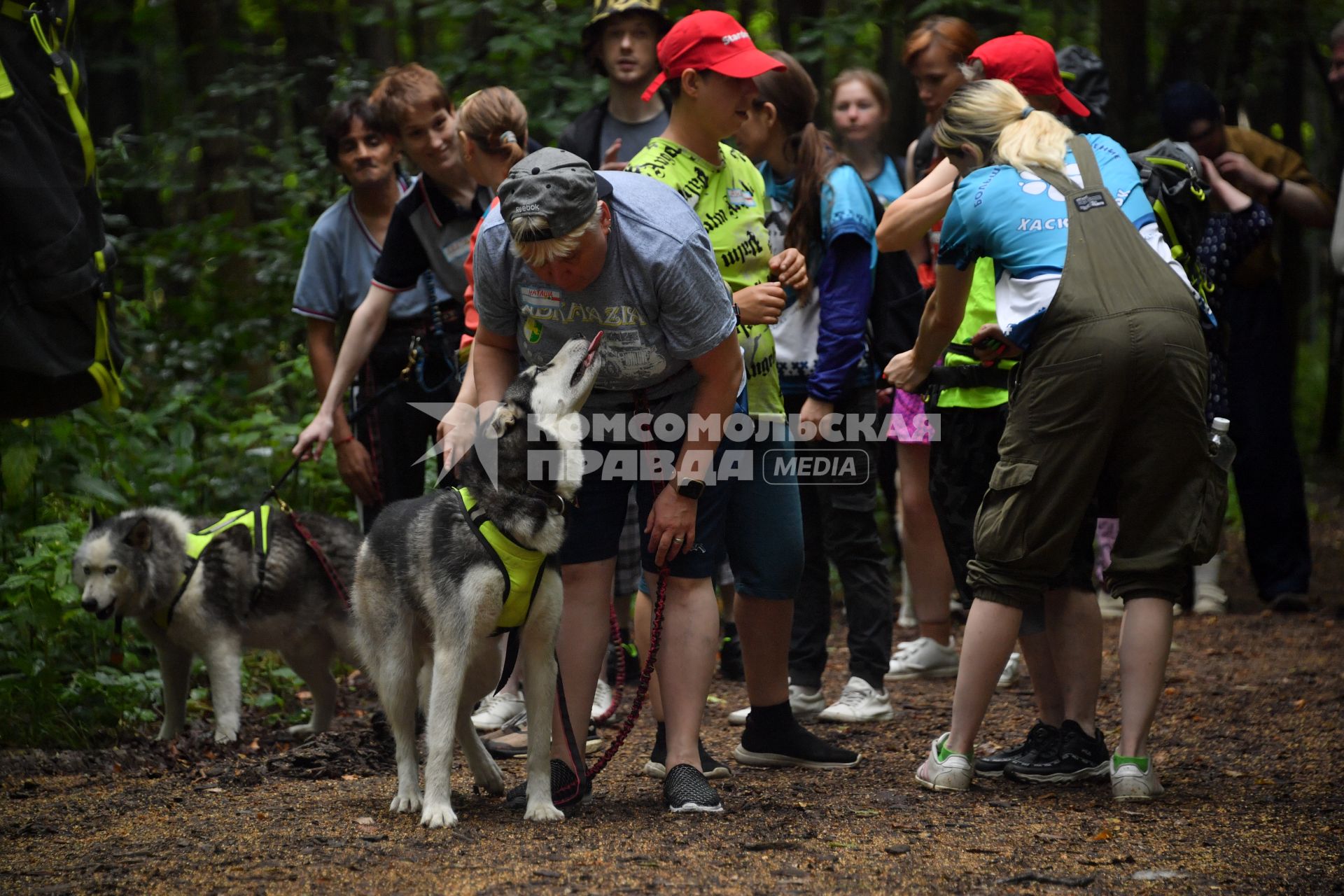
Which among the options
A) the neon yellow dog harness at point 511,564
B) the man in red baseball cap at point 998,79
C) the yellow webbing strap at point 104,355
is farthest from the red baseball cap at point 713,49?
the yellow webbing strap at point 104,355

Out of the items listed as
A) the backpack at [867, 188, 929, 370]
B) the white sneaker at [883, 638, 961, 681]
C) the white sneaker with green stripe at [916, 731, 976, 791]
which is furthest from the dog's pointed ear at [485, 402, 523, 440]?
the white sneaker at [883, 638, 961, 681]

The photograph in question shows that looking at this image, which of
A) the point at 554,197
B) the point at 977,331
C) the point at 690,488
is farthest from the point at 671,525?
the point at 977,331

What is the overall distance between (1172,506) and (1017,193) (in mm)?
1000

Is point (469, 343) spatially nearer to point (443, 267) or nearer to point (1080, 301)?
point (443, 267)

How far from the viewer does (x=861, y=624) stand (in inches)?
209

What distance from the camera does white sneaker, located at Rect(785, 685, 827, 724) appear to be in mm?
5258

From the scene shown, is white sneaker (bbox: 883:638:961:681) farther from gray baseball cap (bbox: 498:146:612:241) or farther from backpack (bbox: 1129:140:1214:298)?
gray baseball cap (bbox: 498:146:612:241)

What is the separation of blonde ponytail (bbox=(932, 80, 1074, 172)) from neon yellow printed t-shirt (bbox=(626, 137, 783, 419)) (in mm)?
647

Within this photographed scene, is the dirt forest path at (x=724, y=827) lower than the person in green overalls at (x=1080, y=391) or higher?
lower

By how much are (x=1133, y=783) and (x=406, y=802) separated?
217cm

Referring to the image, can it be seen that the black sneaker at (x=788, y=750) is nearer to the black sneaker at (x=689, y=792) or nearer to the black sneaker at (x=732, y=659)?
the black sneaker at (x=689, y=792)

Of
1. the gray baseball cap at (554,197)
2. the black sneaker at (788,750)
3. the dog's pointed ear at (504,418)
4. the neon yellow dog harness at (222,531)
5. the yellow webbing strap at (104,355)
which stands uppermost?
the gray baseball cap at (554,197)

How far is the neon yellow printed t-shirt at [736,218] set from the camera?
401 centimetres

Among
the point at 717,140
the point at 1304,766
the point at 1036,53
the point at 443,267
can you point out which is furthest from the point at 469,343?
the point at 1304,766
